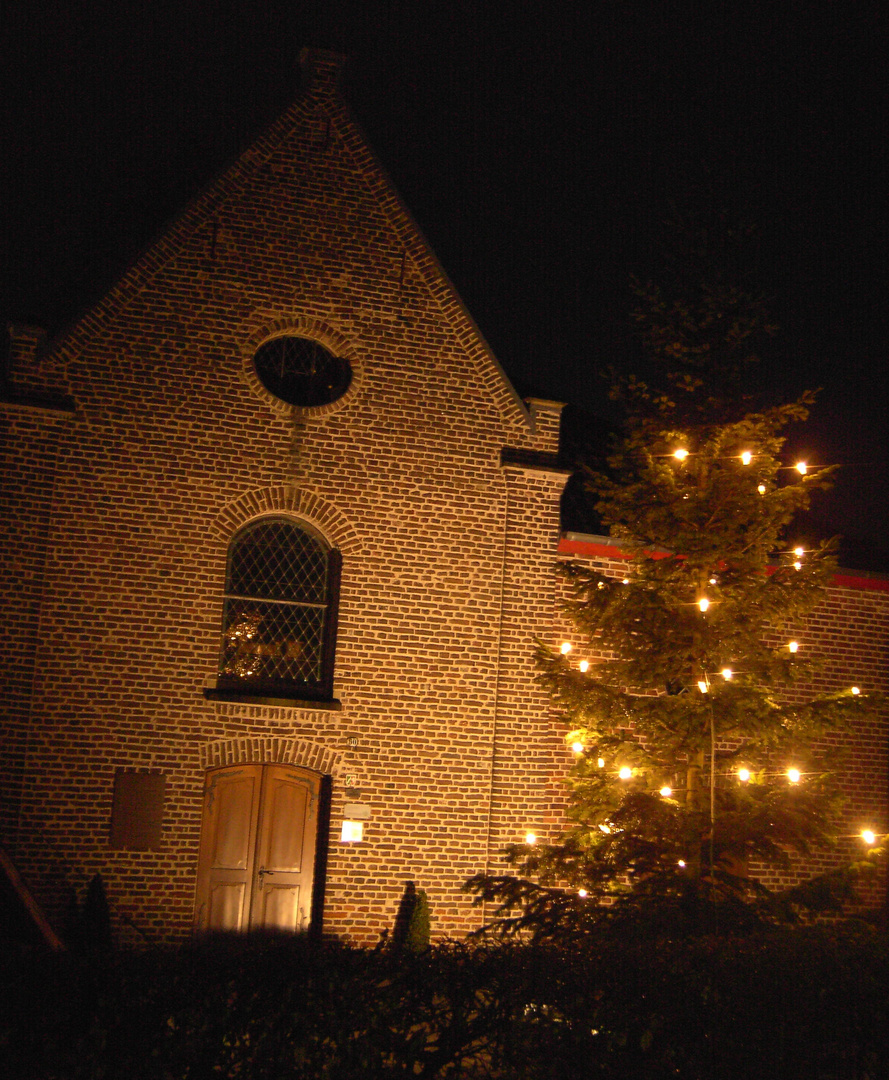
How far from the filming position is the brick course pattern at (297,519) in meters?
11.4

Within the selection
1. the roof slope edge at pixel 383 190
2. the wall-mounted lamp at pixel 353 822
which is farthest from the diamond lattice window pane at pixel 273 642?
the roof slope edge at pixel 383 190

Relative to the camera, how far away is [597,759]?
11742mm

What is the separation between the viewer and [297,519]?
495 inches

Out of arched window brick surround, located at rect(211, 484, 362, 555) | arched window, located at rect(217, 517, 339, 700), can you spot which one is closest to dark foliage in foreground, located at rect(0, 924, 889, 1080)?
arched window, located at rect(217, 517, 339, 700)

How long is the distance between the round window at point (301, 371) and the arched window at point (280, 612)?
4.96ft

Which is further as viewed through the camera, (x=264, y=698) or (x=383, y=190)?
(x=383, y=190)

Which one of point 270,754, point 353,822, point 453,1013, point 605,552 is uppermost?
point 605,552

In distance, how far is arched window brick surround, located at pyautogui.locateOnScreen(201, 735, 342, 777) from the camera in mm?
11758

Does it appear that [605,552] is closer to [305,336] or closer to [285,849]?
[305,336]

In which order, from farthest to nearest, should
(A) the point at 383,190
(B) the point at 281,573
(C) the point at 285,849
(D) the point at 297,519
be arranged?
(A) the point at 383,190
(D) the point at 297,519
(B) the point at 281,573
(C) the point at 285,849

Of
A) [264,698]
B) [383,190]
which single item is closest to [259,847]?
[264,698]

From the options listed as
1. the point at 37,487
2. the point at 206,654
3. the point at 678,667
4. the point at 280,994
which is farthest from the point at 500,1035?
the point at 37,487

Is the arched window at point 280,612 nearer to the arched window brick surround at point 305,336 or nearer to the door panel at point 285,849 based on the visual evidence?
the door panel at point 285,849

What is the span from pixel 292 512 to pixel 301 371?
1737mm
